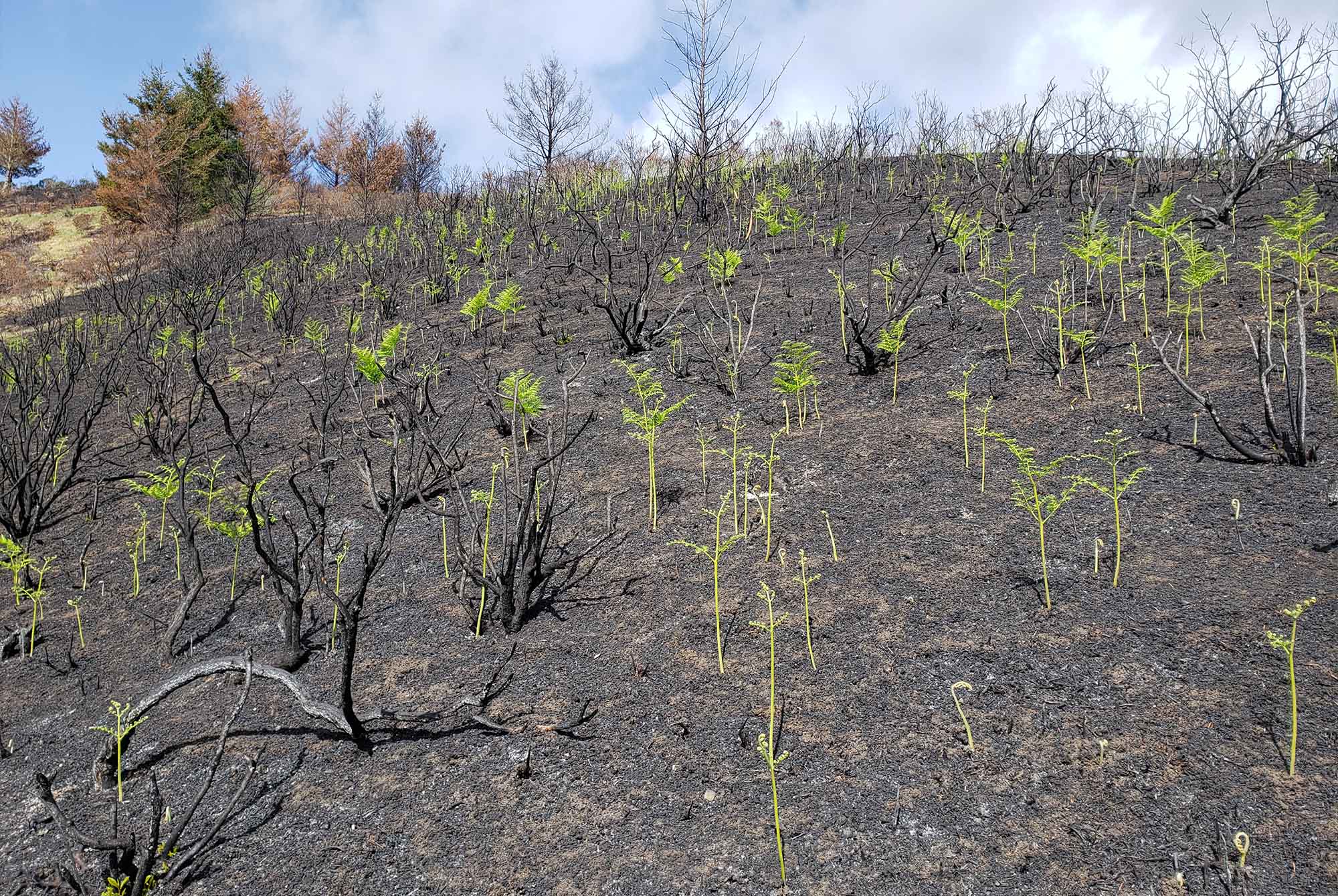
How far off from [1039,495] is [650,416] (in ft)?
6.00

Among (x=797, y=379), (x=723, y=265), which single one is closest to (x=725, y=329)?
(x=723, y=265)

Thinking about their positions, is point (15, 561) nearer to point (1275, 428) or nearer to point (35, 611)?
point (35, 611)

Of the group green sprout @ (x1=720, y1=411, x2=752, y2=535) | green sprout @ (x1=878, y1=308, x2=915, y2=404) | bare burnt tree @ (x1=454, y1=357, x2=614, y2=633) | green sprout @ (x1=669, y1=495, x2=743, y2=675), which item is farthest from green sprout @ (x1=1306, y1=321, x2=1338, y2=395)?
bare burnt tree @ (x1=454, y1=357, x2=614, y2=633)

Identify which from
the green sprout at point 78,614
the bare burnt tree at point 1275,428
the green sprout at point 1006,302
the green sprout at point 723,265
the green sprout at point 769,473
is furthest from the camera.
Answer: the green sprout at point 723,265

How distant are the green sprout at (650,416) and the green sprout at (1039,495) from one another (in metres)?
1.49

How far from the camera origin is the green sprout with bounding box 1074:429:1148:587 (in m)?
2.60

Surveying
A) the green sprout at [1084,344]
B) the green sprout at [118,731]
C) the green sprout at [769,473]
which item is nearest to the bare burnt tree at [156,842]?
the green sprout at [118,731]

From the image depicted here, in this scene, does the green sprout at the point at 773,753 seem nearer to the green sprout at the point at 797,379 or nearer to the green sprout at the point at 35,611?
the green sprout at the point at 797,379

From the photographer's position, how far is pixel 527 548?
117 inches

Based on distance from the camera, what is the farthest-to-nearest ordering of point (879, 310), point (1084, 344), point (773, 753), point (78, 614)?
point (879, 310), point (1084, 344), point (78, 614), point (773, 753)

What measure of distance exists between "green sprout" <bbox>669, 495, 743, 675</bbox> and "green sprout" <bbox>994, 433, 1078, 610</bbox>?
1.08 meters

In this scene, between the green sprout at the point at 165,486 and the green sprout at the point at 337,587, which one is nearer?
the green sprout at the point at 337,587

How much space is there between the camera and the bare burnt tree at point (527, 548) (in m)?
2.85

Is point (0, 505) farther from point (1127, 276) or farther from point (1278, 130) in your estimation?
point (1278, 130)
